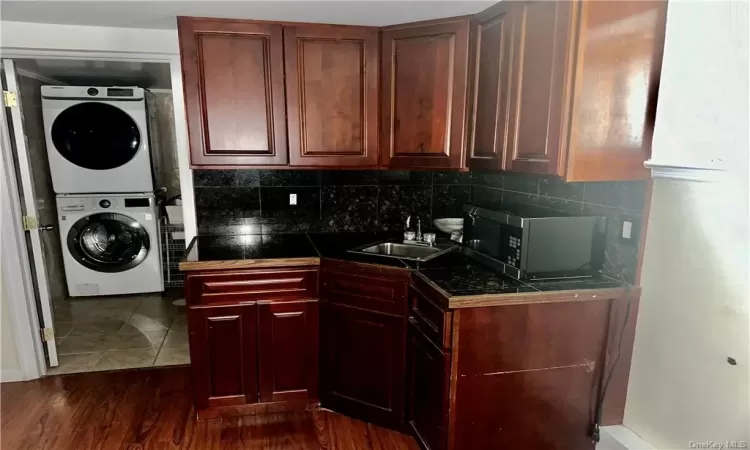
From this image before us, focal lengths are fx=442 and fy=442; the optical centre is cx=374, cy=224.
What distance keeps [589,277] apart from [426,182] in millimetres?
1245

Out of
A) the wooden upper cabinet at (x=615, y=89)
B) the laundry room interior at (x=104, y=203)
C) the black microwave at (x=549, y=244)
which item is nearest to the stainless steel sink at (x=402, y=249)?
the black microwave at (x=549, y=244)

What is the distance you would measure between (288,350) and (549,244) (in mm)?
1384

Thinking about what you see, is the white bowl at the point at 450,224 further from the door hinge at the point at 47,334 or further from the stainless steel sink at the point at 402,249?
the door hinge at the point at 47,334

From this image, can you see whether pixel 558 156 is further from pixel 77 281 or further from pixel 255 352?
pixel 77 281

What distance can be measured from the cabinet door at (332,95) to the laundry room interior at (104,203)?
179 centimetres

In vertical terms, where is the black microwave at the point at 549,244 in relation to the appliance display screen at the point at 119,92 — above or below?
below

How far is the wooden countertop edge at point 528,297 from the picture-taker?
1663mm

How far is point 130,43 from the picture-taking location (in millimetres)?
2379

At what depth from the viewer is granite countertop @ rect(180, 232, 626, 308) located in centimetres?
171

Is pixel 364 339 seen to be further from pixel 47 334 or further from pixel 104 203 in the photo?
pixel 104 203

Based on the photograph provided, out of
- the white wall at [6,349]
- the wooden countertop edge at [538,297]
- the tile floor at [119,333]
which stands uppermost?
the wooden countertop edge at [538,297]

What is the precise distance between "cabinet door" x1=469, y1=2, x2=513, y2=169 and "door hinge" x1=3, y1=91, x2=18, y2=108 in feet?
8.30

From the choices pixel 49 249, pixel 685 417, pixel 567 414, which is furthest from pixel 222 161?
pixel 49 249

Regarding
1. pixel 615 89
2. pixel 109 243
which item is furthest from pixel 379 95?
pixel 109 243
